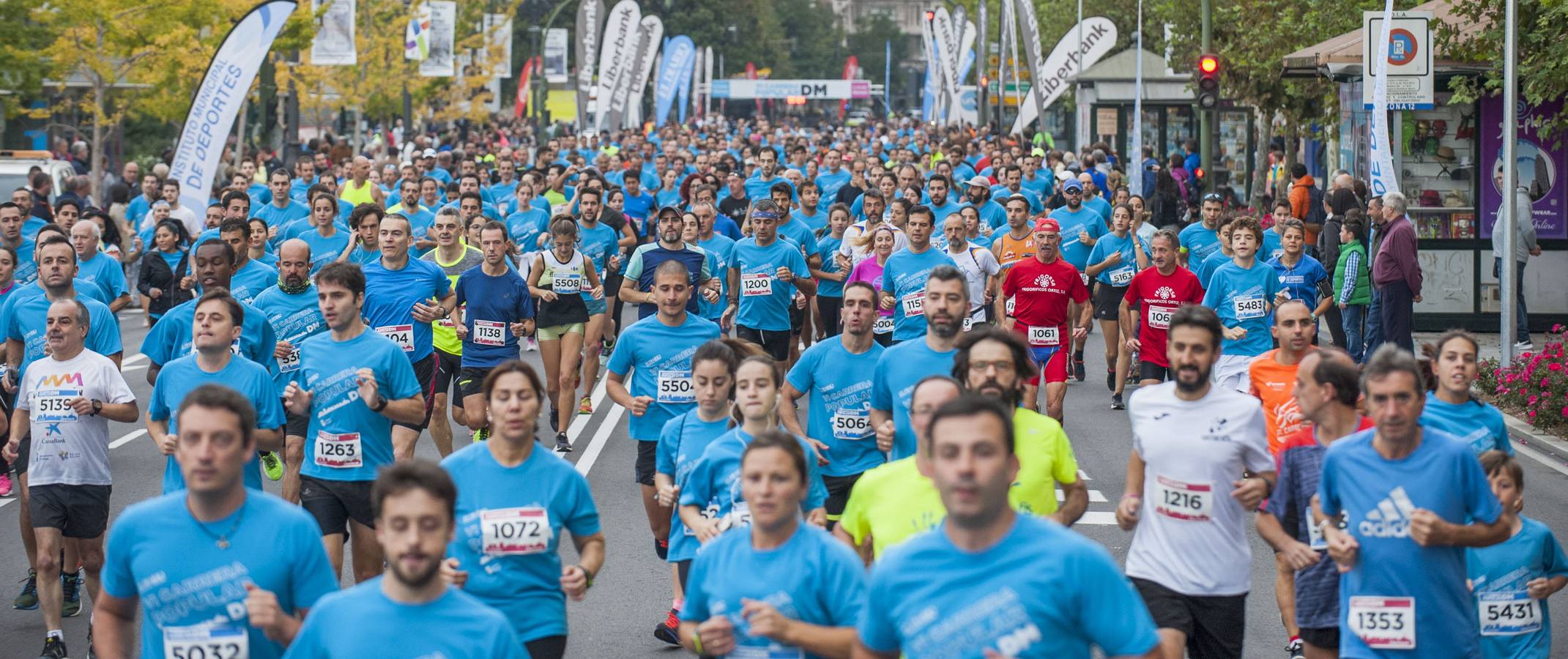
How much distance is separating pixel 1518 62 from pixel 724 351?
40.9 ft

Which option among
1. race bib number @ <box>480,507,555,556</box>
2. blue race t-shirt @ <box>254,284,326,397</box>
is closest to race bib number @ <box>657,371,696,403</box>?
blue race t-shirt @ <box>254,284,326,397</box>

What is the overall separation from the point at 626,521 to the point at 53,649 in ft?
12.6

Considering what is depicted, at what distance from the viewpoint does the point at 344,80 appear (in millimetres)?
49062

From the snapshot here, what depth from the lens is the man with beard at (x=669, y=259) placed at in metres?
13.4

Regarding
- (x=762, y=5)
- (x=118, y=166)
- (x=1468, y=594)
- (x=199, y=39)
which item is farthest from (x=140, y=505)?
(x=762, y=5)

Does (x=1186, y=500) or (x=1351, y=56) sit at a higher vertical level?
(x=1351, y=56)

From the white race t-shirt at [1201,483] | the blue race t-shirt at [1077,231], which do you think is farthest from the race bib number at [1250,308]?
the white race t-shirt at [1201,483]

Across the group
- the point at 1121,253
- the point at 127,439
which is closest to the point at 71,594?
the point at 127,439

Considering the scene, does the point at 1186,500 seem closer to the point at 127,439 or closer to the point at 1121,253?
the point at 1121,253

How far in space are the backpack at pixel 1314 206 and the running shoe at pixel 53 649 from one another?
18.3 meters

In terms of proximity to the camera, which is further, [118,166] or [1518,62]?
[118,166]

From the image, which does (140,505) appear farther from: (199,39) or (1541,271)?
(199,39)

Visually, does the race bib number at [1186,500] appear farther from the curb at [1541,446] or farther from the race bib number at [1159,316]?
the curb at [1541,446]

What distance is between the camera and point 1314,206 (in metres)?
27.2
